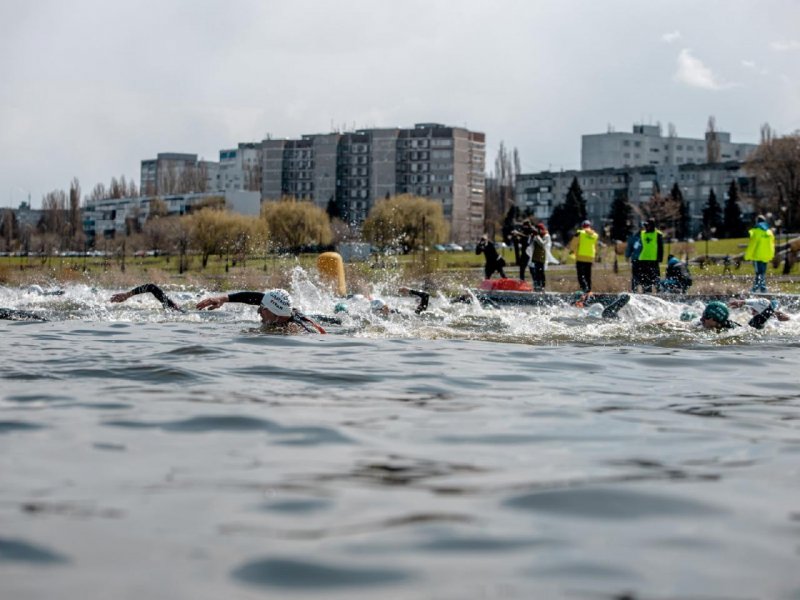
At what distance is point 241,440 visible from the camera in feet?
22.2

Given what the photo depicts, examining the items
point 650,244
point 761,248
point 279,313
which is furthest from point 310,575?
point 761,248

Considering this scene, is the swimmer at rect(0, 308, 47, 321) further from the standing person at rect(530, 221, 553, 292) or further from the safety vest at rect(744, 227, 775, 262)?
the safety vest at rect(744, 227, 775, 262)

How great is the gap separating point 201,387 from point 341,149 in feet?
550

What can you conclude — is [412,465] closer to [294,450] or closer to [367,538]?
[294,450]

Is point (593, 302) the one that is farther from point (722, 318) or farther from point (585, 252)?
point (722, 318)

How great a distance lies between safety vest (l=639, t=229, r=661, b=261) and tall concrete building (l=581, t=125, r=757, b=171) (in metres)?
158

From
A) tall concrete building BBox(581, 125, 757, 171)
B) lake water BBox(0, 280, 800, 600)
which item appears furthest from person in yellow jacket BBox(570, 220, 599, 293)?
tall concrete building BBox(581, 125, 757, 171)

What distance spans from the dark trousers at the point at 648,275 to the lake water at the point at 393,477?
45.2ft

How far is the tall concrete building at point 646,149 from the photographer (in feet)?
596

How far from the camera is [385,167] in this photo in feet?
565

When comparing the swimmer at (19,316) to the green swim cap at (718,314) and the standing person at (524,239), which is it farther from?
the standing person at (524,239)

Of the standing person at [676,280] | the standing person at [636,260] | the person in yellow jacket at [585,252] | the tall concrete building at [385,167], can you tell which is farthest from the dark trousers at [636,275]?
the tall concrete building at [385,167]

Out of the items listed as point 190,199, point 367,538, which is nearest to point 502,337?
point 367,538

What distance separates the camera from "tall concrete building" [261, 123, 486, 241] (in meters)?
172
